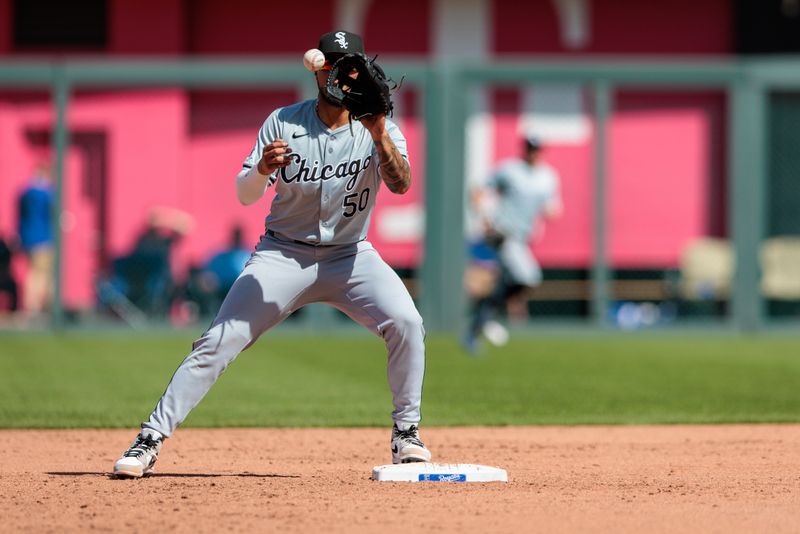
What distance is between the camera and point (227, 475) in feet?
21.9

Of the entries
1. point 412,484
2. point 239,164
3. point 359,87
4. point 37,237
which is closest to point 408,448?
point 412,484

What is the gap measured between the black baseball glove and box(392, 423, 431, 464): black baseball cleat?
144 centimetres

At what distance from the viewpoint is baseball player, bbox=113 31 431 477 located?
641cm

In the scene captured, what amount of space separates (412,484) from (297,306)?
976 millimetres

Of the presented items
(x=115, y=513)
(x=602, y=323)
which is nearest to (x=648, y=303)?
(x=602, y=323)

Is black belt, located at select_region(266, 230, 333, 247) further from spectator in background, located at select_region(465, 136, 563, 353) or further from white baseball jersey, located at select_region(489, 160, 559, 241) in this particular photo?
white baseball jersey, located at select_region(489, 160, 559, 241)

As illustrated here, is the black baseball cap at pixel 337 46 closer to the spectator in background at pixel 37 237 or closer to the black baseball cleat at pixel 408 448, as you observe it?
the black baseball cleat at pixel 408 448

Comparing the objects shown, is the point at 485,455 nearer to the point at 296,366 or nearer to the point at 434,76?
the point at 296,366

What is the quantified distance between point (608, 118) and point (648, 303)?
7.37 feet

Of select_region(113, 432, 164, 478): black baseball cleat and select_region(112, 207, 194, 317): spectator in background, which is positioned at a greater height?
select_region(112, 207, 194, 317): spectator in background

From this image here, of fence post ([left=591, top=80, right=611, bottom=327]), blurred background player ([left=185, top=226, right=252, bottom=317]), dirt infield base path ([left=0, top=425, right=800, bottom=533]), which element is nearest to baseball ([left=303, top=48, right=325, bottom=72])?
dirt infield base path ([left=0, top=425, right=800, bottom=533])

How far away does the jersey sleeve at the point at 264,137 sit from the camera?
6402 mm

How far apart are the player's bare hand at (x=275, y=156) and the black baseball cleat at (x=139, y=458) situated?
125cm

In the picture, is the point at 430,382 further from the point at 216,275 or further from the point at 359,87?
the point at 216,275
